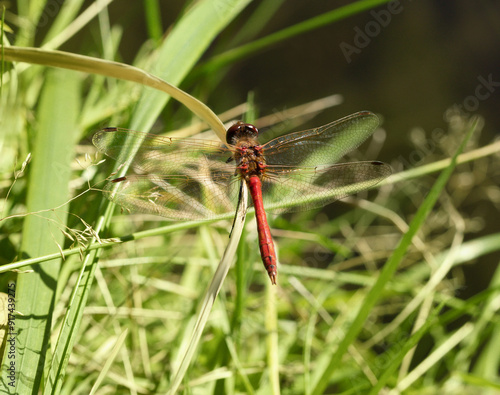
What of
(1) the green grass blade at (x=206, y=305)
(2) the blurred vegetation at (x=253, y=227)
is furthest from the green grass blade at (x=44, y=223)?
(1) the green grass blade at (x=206, y=305)

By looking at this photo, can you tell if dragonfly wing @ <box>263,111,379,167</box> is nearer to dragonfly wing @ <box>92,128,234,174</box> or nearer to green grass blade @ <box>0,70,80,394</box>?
dragonfly wing @ <box>92,128,234,174</box>

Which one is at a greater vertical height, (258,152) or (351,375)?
(258,152)

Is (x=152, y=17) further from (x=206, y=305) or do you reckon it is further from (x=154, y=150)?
(x=206, y=305)

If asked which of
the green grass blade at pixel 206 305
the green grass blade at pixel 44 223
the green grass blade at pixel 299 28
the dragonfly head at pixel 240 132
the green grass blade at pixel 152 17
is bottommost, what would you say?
the green grass blade at pixel 206 305

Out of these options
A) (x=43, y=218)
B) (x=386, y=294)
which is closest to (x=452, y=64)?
(x=386, y=294)

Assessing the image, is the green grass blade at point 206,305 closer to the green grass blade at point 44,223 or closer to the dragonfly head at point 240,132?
the green grass blade at point 44,223

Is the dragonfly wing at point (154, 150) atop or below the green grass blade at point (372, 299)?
atop

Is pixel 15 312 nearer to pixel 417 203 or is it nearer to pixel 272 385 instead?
pixel 272 385
